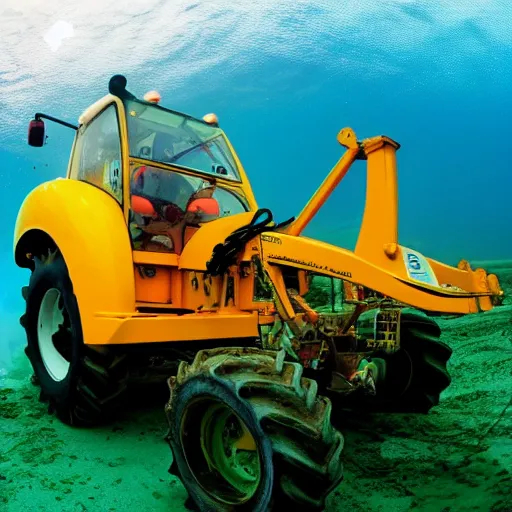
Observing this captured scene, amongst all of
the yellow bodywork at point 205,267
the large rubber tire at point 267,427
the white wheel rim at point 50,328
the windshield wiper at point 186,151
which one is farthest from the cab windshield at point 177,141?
the large rubber tire at point 267,427

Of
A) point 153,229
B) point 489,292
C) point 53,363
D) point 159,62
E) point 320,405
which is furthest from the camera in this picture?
point 159,62

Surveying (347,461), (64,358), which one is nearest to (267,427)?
(347,461)

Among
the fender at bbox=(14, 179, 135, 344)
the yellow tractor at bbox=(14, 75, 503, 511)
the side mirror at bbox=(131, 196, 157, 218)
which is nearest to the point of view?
the yellow tractor at bbox=(14, 75, 503, 511)

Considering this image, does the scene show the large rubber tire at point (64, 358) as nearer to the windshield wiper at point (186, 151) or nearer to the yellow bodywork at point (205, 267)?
the yellow bodywork at point (205, 267)

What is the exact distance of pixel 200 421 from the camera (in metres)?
2.30

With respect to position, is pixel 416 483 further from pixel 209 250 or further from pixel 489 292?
pixel 209 250

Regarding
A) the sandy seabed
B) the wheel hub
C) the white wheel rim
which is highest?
the white wheel rim

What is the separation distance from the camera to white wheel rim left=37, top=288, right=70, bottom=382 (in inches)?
151

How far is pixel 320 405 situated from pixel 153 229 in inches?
73.4

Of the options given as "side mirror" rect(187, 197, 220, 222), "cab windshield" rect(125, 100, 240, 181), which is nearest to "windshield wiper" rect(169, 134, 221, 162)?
"cab windshield" rect(125, 100, 240, 181)

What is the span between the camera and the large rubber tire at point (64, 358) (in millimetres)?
3256

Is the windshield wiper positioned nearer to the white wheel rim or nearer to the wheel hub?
the white wheel rim

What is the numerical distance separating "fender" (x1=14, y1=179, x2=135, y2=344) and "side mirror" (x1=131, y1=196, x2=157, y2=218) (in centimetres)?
10

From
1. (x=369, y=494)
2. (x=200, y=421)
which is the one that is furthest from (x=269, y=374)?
(x=369, y=494)
